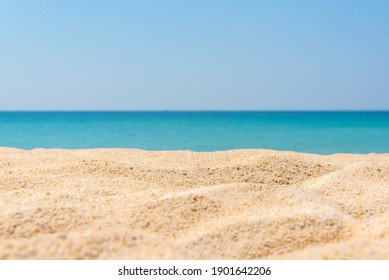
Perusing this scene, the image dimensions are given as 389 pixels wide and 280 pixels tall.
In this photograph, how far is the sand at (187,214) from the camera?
2141 millimetres

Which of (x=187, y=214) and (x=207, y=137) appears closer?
(x=187, y=214)

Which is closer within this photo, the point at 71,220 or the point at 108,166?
the point at 71,220

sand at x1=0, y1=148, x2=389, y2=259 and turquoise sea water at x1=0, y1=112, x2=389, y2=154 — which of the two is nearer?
sand at x1=0, y1=148, x2=389, y2=259

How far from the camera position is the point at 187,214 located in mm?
2646

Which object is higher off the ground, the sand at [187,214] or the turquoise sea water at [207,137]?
the turquoise sea water at [207,137]

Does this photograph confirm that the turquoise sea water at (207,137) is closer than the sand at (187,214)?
No

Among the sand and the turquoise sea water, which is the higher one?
the turquoise sea water

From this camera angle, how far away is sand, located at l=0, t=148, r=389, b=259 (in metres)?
2.14

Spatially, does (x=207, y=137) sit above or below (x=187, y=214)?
above

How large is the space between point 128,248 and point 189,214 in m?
0.63
